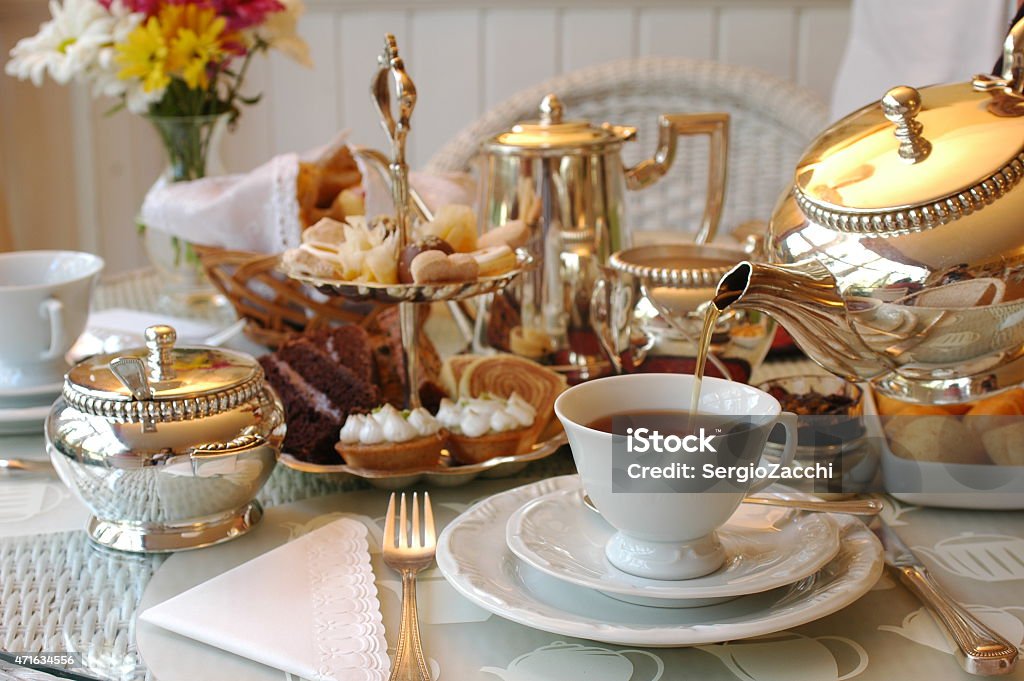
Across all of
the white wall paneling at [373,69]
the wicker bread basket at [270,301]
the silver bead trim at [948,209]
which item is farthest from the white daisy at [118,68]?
the white wall paneling at [373,69]

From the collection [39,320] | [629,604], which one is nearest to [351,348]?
[39,320]

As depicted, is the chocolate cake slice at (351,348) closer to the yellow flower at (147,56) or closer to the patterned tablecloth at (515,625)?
the patterned tablecloth at (515,625)

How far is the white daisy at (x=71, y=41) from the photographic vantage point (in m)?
1.18

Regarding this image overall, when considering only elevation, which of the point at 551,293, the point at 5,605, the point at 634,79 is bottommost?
the point at 5,605

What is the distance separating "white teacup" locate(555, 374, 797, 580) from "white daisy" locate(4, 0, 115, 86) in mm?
812

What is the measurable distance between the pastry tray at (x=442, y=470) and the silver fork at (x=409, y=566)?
4cm

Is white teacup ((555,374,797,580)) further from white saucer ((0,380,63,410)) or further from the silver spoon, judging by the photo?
white saucer ((0,380,63,410))

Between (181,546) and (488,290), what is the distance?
256 millimetres

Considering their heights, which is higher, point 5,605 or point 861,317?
point 861,317

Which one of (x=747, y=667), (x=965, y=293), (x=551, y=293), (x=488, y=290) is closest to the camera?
(x=747, y=667)

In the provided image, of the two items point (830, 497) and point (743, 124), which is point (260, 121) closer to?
point (743, 124)

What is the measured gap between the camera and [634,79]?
5.68 ft

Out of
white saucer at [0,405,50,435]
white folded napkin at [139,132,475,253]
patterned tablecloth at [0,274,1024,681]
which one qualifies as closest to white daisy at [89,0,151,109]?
white folded napkin at [139,132,475,253]

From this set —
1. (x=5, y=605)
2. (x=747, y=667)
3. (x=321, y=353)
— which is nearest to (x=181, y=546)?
(x=5, y=605)
